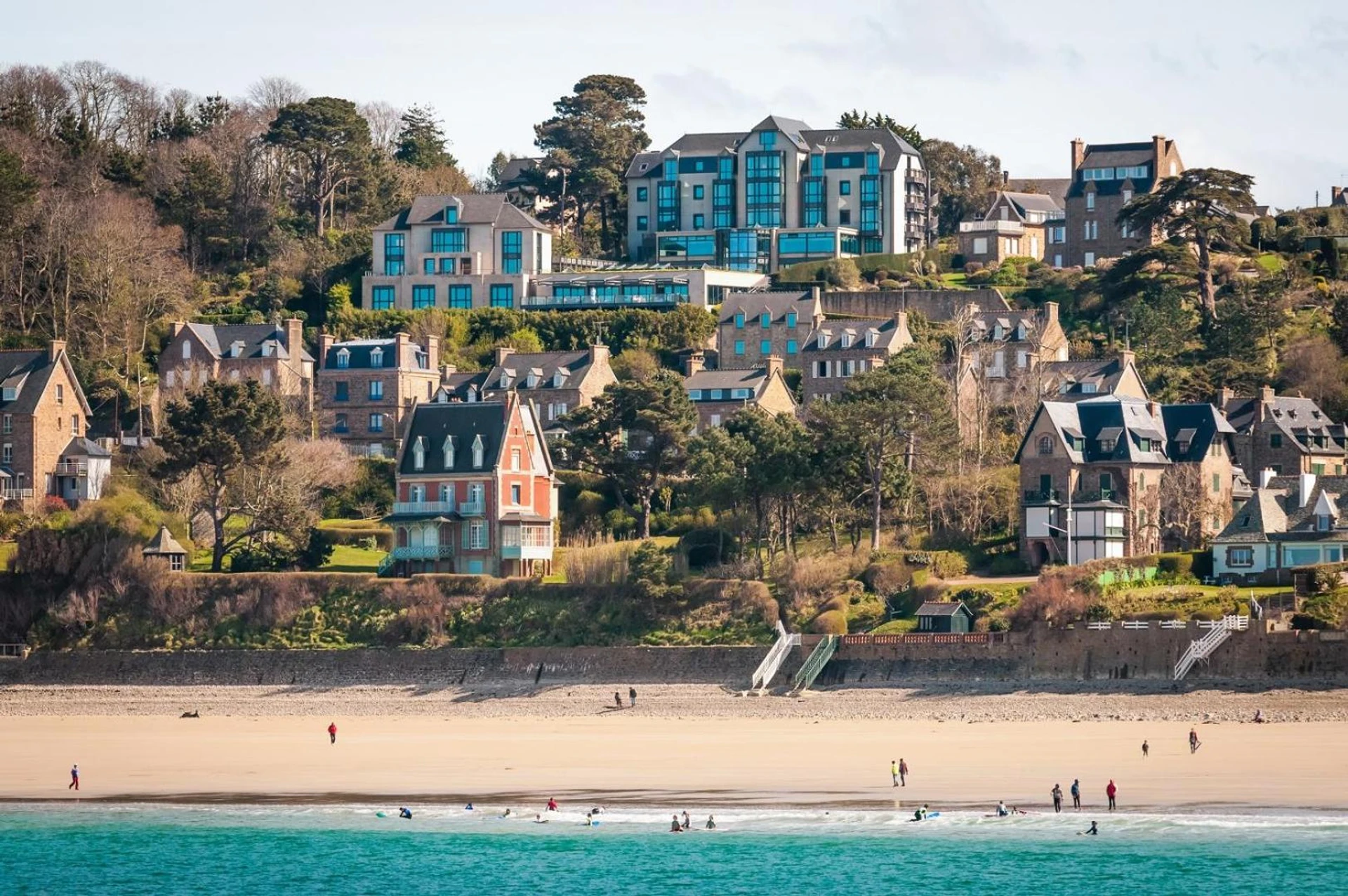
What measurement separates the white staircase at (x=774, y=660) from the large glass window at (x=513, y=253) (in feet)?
152

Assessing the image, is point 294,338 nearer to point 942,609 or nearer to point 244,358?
point 244,358

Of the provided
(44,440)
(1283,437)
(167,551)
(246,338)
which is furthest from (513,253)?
(1283,437)

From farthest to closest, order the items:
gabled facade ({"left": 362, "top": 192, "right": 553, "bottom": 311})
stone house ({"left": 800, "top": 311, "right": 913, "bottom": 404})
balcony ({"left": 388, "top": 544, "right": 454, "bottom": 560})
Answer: gabled facade ({"left": 362, "top": 192, "right": 553, "bottom": 311}) → stone house ({"left": 800, "top": 311, "right": 913, "bottom": 404}) → balcony ({"left": 388, "top": 544, "right": 454, "bottom": 560})

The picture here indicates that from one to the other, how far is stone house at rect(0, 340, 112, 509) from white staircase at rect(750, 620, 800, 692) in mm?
34134

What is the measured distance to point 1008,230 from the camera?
125 m

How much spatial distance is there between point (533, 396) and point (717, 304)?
16.0 m

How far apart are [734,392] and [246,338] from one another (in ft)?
70.9

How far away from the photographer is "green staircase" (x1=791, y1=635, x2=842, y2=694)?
7125cm

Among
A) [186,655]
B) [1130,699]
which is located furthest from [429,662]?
[1130,699]

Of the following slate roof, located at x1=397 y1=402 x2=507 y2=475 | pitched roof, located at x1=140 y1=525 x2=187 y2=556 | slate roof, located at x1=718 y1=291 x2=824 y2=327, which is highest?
slate roof, located at x1=718 y1=291 x2=824 y2=327

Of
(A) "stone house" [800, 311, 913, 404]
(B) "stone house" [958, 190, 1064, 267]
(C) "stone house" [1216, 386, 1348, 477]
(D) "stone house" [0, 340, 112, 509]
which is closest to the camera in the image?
(C) "stone house" [1216, 386, 1348, 477]

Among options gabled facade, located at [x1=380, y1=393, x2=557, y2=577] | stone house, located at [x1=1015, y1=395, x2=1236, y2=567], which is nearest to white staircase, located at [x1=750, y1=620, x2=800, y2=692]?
stone house, located at [x1=1015, y1=395, x2=1236, y2=567]

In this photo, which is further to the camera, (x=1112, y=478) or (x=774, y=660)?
(x=1112, y=478)

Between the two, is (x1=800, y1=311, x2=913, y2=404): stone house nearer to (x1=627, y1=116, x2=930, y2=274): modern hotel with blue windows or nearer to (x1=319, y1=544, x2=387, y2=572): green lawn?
(x1=627, y1=116, x2=930, y2=274): modern hotel with blue windows
